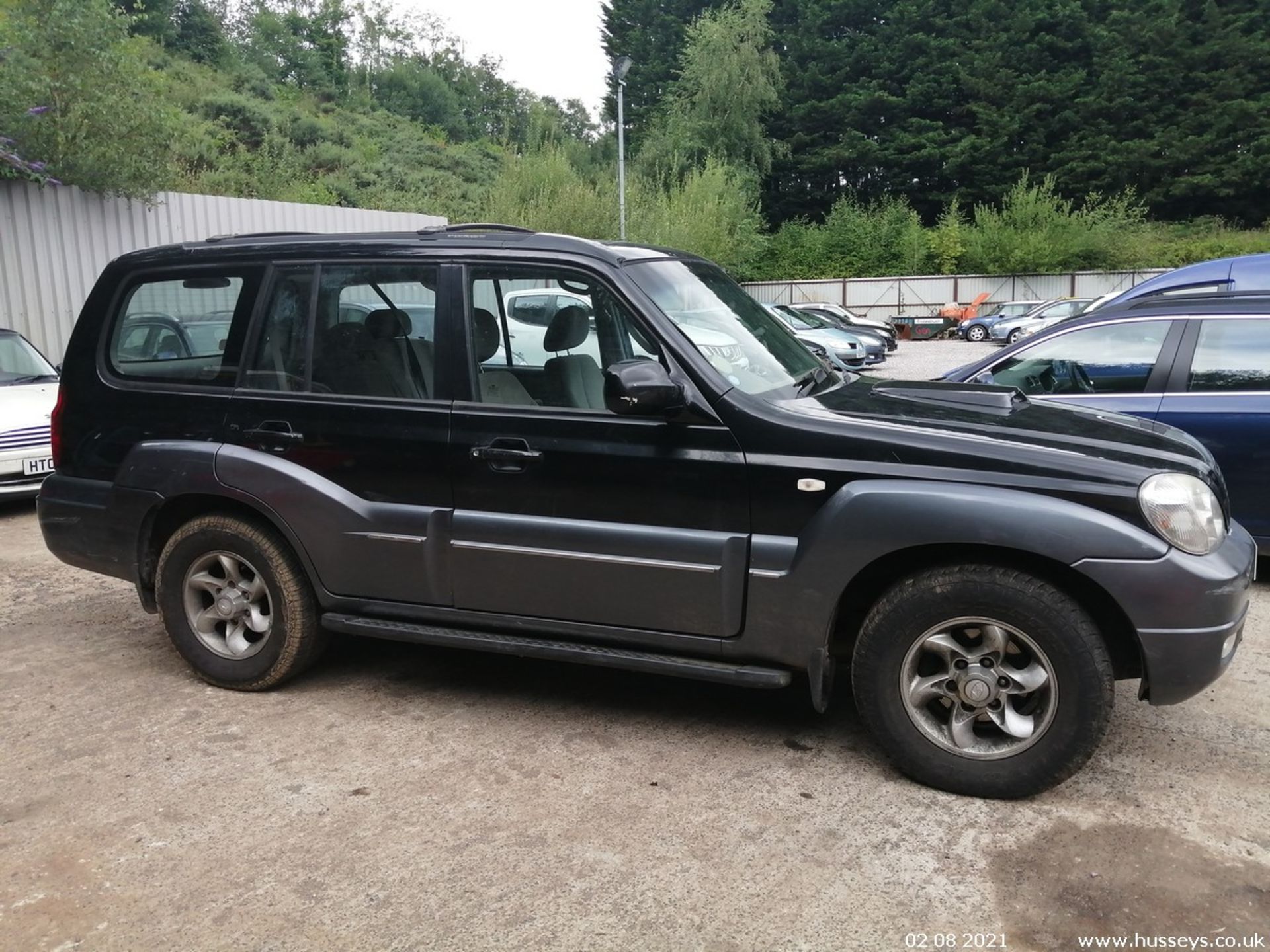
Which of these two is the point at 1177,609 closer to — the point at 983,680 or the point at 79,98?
the point at 983,680

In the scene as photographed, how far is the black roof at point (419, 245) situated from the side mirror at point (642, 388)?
0.57 m

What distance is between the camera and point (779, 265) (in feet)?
163

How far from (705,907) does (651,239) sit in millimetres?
30352

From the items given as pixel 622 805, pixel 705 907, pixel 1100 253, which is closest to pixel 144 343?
pixel 622 805

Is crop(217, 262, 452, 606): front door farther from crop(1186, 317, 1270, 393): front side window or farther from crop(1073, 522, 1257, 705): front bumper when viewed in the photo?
crop(1186, 317, 1270, 393): front side window

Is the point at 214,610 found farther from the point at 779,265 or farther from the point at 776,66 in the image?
the point at 776,66

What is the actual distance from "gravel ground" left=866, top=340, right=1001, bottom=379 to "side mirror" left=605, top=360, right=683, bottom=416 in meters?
14.0

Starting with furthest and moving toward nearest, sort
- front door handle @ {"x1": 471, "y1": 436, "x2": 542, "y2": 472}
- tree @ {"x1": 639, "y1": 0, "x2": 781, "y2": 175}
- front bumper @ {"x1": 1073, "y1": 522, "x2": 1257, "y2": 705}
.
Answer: tree @ {"x1": 639, "y1": 0, "x2": 781, "y2": 175} → front door handle @ {"x1": 471, "y1": 436, "x2": 542, "y2": 472} → front bumper @ {"x1": 1073, "y1": 522, "x2": 1257, "y2": 705}

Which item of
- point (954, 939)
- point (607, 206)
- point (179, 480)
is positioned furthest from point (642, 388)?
point (607, 206)

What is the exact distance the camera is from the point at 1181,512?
10.7 feet

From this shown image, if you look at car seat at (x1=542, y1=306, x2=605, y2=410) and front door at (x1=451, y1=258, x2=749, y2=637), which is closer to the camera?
front door at (x1=451, y1=258, x2=749, y2=637)

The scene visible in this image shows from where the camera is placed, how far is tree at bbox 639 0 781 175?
52781mm

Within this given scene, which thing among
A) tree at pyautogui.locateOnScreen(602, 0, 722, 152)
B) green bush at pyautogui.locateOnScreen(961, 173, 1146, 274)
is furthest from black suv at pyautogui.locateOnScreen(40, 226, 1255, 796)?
tree at pyautogui.locateOnScreen(602, 0, 722, 152)

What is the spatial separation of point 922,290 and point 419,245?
134 ft
